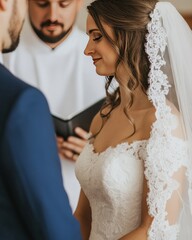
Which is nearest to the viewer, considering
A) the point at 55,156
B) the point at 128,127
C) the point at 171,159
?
the point at 55,156

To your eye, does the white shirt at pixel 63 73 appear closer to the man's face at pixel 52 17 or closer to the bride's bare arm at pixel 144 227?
the man's face at pixel 52 17

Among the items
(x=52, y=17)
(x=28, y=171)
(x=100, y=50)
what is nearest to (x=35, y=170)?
(x=28, y=171)

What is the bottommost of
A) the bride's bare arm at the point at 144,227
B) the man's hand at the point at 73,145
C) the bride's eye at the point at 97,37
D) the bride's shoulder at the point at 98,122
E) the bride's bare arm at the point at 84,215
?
the bride's bare arm at the point at 84,215

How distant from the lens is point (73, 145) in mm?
1394

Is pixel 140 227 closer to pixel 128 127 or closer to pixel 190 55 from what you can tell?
pixel 128 127

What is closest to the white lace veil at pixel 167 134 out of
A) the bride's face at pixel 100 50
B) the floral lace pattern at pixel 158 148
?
the floral lace pattern at pixel 158 148

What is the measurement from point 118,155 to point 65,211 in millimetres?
477

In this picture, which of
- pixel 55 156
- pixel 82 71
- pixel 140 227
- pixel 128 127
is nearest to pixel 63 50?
pixel 82 71

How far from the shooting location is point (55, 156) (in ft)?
2.42

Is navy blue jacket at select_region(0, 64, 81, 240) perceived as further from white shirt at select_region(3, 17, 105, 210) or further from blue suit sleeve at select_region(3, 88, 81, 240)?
white shirt at select_region(3, 17, 105, 210)

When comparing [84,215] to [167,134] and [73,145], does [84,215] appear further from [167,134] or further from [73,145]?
[167,134]

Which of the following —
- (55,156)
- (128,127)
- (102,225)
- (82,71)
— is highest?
(55,156)

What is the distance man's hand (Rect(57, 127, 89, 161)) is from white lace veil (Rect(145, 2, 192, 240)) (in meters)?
0.28

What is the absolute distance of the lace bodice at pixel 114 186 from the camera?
1.22 meters
